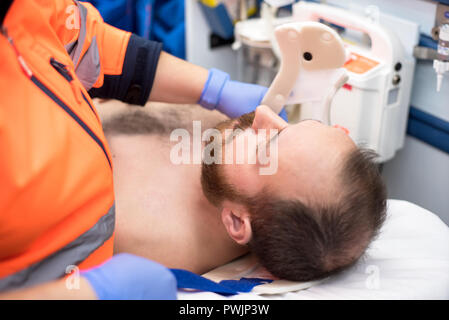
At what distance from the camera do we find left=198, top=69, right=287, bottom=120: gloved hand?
130 centimetres

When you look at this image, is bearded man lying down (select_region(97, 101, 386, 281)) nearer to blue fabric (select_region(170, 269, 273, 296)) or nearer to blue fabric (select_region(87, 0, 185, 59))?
blue fabric (select_region(170, 269, 273, 296))

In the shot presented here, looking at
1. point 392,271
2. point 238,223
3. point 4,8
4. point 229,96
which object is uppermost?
point 4,8

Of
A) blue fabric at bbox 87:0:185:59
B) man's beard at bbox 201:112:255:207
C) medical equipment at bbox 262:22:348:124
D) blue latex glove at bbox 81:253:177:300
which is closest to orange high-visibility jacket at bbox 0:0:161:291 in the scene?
blue latex glove at bbox 81:253:177:300

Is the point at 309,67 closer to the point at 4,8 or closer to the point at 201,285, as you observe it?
the point at 201,285

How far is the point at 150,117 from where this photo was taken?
1.34m

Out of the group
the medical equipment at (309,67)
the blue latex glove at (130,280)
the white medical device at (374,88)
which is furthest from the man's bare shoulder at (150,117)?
the blue latex glove at (130,280)

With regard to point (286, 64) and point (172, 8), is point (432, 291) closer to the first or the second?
point (286, 64)

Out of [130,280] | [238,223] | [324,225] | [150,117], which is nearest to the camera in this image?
[130,280]

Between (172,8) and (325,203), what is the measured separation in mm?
1598

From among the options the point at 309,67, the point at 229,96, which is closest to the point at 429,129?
the point at 309,67

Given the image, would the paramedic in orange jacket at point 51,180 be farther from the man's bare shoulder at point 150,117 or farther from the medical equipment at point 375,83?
the medical equipment at point 375,83

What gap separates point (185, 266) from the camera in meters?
1.05

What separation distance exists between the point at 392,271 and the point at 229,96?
611mm

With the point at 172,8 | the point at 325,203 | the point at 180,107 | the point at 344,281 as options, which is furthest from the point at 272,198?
the point at 172,8
